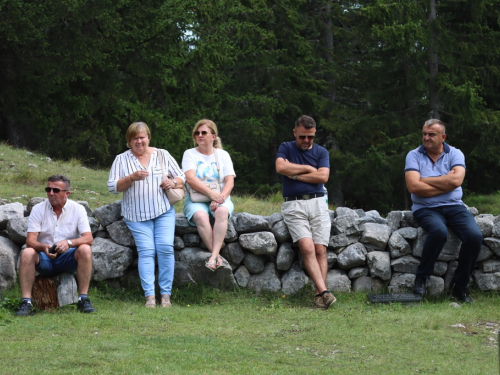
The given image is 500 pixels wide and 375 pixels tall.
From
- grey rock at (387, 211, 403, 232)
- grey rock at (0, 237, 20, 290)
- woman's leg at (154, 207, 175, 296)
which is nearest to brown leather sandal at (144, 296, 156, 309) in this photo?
woman's leg at (154, 207, 175, 296)

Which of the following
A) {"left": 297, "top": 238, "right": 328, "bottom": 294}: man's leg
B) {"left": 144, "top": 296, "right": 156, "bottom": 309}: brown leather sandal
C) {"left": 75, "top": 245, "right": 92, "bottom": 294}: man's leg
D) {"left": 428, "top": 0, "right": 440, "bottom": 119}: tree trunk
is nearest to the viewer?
{"left": 75, "top": 245, "right": 92, "bottom": 294}: man's leg

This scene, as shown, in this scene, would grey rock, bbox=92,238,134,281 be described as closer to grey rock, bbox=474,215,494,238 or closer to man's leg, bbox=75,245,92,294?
man's leg, bbox=75,245,92,294

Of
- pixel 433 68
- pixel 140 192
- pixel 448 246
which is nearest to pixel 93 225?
pixel 140 192

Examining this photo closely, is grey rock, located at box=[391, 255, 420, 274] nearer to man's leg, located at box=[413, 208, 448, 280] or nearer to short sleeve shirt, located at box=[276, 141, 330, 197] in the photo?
man's leg, located at box=[413, 208, 448, 280]

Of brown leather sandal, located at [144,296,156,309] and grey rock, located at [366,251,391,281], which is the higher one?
grey rock, located at [366,251,391,281]

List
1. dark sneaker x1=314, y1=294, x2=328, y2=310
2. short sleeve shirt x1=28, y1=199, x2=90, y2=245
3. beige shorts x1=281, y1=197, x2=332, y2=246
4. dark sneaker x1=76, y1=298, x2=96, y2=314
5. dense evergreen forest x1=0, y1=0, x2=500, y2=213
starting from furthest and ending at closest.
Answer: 1. dense evergreen forest x1=0, y1=0, x2=500, y2=213
2. beige shorts x1=281, y1=197, x2=332, y2=246
3. dark sneaker x1=314, y1=294, x2=328, y2=310
4. short sleeve shirt x1=28, y1=199, x2=90, y2=245
5. dark sneaker x1=76, y1=298, x2=96, y2=314

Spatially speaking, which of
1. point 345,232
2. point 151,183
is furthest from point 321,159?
point 151,183

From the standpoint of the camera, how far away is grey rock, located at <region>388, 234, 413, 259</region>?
6.79 m

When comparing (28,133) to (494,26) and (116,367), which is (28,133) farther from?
(116,367)

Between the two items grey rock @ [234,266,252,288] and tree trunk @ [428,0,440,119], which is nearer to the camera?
grey rock @ [234,266,252,288]

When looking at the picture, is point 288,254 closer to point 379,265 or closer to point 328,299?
point 328,299

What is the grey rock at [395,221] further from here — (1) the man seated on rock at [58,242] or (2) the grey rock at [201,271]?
(1) the man seated on rock at [58,242]

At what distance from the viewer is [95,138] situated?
16734 mm

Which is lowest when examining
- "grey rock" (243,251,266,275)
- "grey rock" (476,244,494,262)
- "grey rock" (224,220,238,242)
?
"grey rock" (243,251,266,275)
